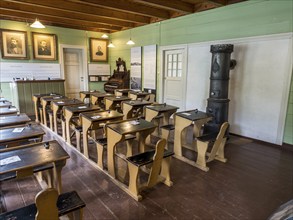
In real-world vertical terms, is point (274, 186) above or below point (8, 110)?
below

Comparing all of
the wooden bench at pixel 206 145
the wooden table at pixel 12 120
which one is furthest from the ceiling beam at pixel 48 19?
the wooden bench at pixel 206 145

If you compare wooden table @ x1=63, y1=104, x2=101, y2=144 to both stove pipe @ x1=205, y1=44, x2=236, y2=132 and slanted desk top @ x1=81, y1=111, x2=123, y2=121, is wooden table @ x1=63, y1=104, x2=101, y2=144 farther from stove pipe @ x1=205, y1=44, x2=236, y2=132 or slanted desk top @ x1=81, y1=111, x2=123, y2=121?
stove pipe @ x1=205, y1=44, x2=236, y2=132

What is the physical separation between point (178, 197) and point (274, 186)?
1.32 metres

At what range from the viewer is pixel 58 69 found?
757 cm

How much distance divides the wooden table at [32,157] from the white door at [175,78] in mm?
4255

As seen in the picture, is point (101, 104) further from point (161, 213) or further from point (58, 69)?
point (161, 213)

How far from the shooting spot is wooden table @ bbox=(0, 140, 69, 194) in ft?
5.49

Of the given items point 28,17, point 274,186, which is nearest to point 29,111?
point 28,17

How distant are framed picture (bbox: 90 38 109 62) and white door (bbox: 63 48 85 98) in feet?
1.66

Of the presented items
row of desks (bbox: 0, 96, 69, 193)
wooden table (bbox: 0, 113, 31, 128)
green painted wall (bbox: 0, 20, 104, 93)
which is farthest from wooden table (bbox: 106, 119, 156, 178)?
green painted wall (bbox: 0, 20, 104, 93)

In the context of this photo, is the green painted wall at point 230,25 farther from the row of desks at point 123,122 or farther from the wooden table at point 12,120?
the wooden table at point 12,120

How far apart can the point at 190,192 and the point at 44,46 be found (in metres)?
6.95

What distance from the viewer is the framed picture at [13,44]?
6.43 metres

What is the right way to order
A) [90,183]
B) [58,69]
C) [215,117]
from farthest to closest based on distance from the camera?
[58,69] → [215,117] → [90,183]
